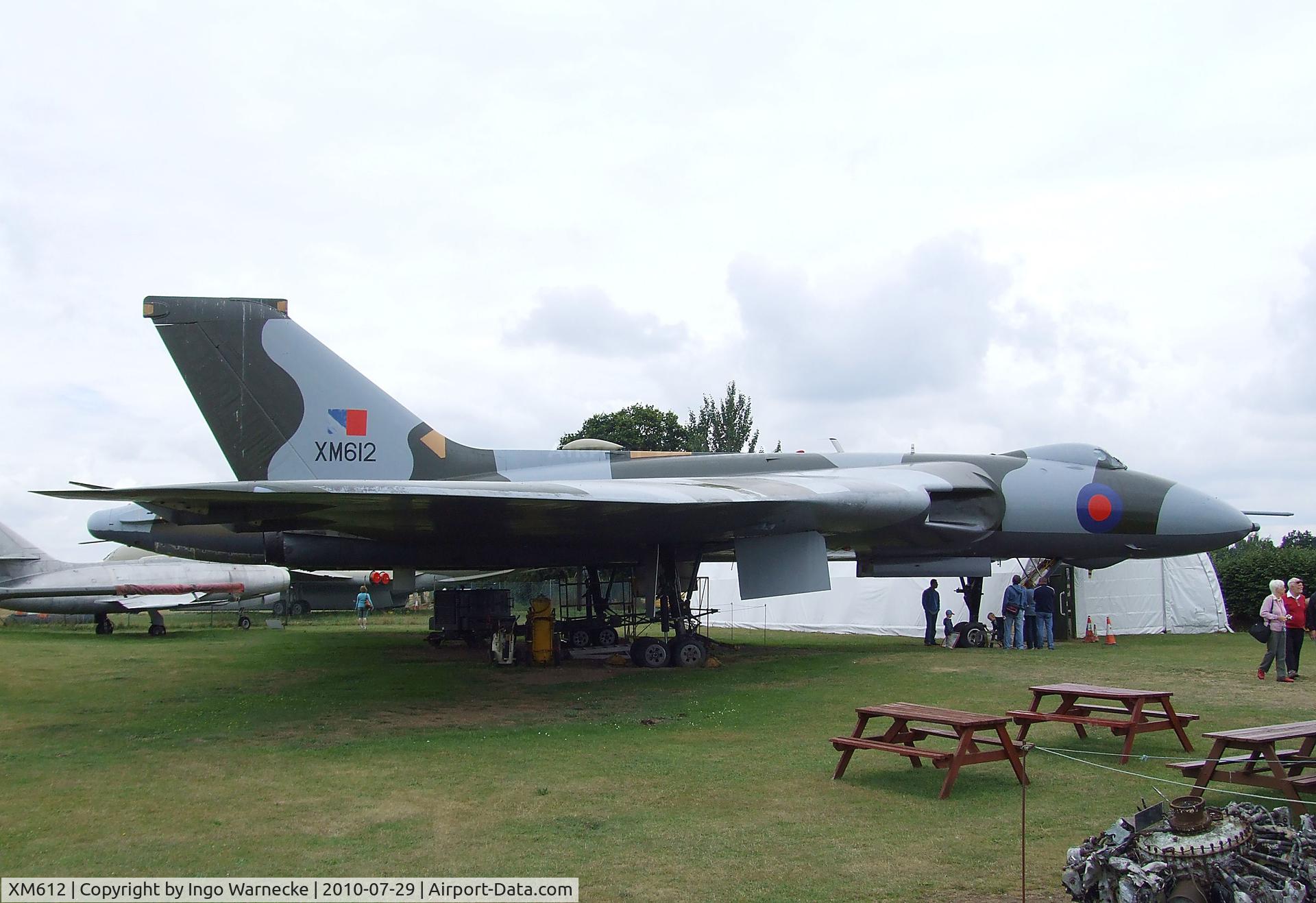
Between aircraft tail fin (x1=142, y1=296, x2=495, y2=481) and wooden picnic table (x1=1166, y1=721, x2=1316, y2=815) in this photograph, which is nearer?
wooden picnic table (x1=1166, y1=721, x2=1316, y2=815)

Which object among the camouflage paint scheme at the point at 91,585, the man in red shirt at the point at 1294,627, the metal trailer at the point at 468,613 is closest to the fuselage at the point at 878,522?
the man in red shirt at the point at 1294,627

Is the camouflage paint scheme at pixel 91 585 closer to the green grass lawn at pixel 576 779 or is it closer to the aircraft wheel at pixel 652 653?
the green grass lawn at pixel 576 779

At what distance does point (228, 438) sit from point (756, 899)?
11.0 metres

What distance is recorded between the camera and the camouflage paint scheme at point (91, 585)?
24.3 m

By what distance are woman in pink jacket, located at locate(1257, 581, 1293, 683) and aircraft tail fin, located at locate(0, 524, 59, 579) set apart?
26.8 m

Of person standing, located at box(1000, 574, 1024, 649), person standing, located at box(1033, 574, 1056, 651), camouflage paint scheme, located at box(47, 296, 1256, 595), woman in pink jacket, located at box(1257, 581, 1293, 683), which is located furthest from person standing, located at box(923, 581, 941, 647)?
woman in pink jacket, located at box(1257, 581, 1293, 683)

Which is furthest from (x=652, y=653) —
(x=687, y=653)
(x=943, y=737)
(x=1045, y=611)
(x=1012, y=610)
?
(x=943, y=737)

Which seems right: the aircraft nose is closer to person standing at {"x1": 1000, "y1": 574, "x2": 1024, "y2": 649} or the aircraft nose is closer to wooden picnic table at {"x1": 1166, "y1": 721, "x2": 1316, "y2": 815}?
person standing at {"x1": 1000, "y1": 574, "x2": 1024, "y2": 649}

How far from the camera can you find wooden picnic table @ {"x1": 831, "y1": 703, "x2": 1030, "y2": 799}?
5.74 meters

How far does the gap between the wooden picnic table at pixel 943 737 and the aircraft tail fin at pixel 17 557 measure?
25122 mm

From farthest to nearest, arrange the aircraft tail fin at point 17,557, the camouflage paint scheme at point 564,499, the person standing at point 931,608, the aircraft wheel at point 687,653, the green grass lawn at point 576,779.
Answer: the aircraft tail fin at point 17,557 → the person standing at point 931,608 → the aircraft wheel at point 687,653 → the camouflage paint scheme at point 564,499 → the green grass lawn at point 576,779

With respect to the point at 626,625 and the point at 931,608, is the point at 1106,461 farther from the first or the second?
the point at 626,625

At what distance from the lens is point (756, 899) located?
13.6 feet

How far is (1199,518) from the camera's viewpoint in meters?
15.1
